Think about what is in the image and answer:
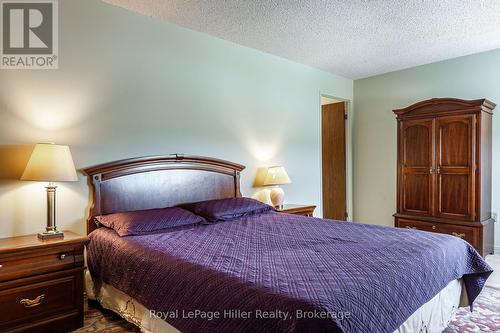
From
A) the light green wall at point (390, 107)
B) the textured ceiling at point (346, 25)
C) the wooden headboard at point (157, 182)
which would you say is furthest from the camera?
the light green wall at point (390, 107)

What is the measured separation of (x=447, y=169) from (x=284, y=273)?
322cm

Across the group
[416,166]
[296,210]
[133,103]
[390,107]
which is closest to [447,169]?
[416,166]

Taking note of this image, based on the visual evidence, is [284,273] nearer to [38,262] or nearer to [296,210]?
[38,262]

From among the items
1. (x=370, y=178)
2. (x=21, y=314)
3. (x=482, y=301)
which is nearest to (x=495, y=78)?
(x=370, y=178)

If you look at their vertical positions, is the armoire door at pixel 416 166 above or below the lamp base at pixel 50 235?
above

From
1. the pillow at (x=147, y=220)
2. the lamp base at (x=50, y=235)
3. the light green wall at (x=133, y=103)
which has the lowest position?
the lamp base at (x=50, y=235)

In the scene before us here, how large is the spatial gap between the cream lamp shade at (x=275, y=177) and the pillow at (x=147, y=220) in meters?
1.23

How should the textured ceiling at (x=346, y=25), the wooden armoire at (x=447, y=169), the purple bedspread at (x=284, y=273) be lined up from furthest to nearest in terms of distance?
1. the wooden armoire at (x=447, y=169)
2. the textured ceiling at (x=346, y=25)
3. the purple bedspread at (x=284, y=273)

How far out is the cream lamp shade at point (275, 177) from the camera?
3.81 metres

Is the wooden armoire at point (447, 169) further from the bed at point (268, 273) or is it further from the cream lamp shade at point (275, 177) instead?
A: the bed at point (268, 273)

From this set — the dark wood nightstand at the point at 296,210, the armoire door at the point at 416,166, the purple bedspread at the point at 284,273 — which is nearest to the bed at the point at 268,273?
the purple bedspread at the point at 284,273

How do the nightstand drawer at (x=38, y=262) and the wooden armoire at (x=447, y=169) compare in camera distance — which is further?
the wooden armoire at (x=447, y=169)

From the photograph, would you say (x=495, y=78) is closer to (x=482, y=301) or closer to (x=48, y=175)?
(x=482, y=301)

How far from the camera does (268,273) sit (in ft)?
4.97
